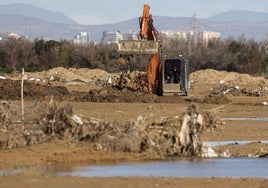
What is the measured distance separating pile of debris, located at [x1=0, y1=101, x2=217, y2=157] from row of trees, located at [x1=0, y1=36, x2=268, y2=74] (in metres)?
70.5

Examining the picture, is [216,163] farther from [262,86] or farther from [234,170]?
[262,86]

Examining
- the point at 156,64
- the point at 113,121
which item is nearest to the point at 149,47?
the point at 156,64

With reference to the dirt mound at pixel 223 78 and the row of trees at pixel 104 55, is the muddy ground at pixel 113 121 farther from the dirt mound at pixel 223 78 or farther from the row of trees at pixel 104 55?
the row of trees at pixel 104 55

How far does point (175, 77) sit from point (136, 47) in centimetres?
333

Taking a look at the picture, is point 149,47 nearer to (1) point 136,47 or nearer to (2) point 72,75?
(1) point 136,47

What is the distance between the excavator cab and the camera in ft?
159

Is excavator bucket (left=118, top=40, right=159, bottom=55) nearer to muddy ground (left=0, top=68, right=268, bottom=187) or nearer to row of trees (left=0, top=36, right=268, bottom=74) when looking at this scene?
muddy ground (left=0, top=68, right=268, bottom=187)

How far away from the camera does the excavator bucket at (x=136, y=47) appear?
47375 mm

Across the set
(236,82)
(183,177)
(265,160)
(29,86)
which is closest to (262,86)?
(236,82)

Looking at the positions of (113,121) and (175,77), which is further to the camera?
(175,77)

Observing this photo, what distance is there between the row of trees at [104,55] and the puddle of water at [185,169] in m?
71.6

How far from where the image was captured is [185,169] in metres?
18.7

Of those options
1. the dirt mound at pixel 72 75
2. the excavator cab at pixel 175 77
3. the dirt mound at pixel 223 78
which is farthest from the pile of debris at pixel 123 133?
the dirt mound at pixel 223 78

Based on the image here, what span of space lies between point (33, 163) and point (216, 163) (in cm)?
440
